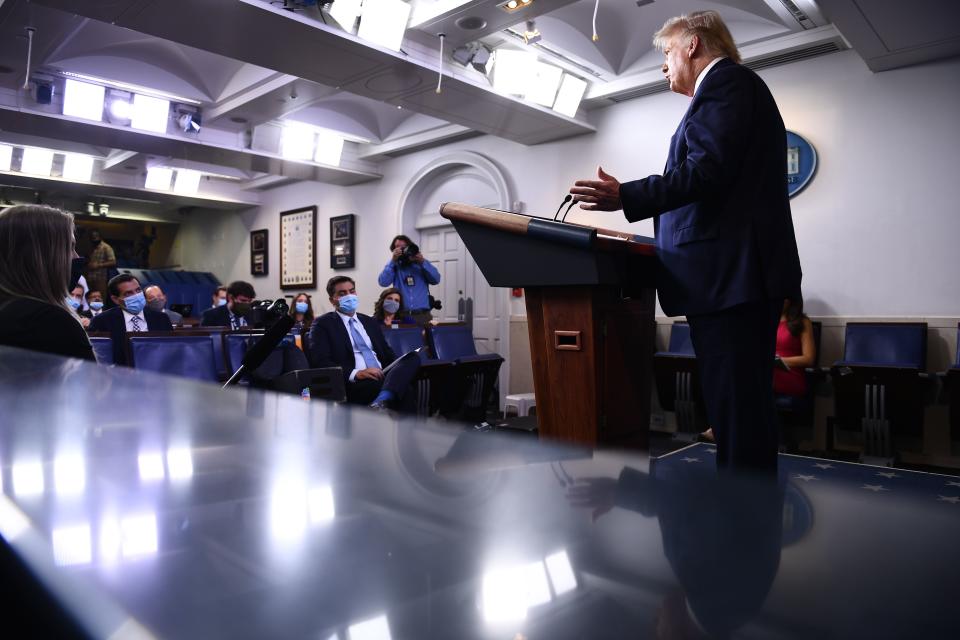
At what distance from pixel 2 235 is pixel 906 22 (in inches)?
183

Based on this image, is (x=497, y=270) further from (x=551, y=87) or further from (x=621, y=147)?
(x=621, y=147)

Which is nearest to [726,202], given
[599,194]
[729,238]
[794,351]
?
[729,238]

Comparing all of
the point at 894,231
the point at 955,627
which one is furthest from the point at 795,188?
the point at 955,627

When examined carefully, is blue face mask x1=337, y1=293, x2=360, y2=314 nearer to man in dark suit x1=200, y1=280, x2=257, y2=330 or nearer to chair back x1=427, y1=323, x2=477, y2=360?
chair back x1=427, y1=323, x2=477, y2=360

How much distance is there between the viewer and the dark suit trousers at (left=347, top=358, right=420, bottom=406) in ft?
12.2

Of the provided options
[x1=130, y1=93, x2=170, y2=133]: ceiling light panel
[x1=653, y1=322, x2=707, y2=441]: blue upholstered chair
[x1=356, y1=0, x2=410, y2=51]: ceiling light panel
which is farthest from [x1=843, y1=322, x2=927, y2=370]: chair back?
[x1=130, y1=93, x2=170, y2=133]: ceiling light panel

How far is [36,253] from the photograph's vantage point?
5.75 ft

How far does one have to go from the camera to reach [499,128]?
21.0 ft

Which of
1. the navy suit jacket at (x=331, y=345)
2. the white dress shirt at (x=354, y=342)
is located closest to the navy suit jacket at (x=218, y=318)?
the white dress shirt at (x=354, y=342)

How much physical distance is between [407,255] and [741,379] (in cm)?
560

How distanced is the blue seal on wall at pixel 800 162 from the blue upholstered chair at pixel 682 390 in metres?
1.45

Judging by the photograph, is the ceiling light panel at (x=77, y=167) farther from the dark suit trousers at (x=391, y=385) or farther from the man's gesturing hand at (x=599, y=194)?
the man's gesturing hand at (x=599, y=194)

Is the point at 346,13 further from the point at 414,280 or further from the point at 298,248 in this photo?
the point at 298,248

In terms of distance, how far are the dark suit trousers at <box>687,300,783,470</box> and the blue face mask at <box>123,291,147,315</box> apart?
4.43 m
